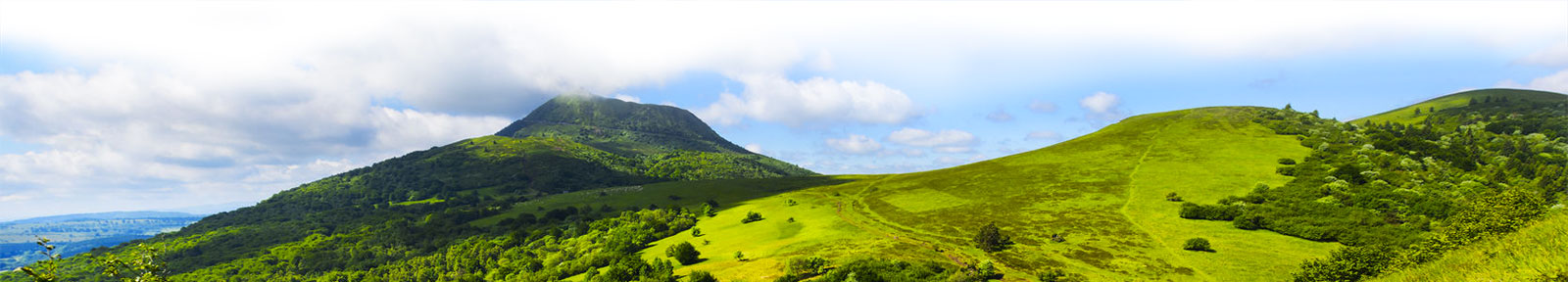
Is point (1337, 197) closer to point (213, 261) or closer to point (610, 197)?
point (610, 197)

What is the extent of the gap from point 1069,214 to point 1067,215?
64 cm

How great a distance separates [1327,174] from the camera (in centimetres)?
6512

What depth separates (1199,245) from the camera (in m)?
47.3

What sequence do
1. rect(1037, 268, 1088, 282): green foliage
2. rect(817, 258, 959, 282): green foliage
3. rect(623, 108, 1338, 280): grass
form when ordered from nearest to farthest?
rect(817, 258, 959, 282): green foliage → rect(1037, 268, 1088, 282): green foliage → rect(623, 108, 1338, 280): grass

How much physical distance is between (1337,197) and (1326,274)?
1357 inches

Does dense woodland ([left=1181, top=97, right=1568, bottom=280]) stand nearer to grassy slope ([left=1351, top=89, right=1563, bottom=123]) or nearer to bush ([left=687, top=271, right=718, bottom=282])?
bush ([left=687, top=271, right=718, bottom=282])

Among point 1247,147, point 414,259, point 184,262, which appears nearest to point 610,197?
point 414,259

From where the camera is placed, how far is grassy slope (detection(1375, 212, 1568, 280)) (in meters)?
19.4

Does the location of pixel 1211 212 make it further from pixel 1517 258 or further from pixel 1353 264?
pixel 1517 258

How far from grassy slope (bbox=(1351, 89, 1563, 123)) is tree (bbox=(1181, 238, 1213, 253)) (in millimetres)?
147564

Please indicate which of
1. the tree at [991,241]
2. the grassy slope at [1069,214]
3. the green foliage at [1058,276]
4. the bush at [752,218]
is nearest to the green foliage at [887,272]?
the grassy slope at [1069,214]

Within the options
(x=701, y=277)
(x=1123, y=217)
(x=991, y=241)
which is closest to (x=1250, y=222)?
(x=1123, y=217)

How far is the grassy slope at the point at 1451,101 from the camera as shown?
14910 cm

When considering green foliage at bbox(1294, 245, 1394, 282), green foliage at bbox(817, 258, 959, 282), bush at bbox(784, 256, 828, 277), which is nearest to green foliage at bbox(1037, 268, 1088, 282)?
green foliage at bbox(817, 258, 959, 282)
